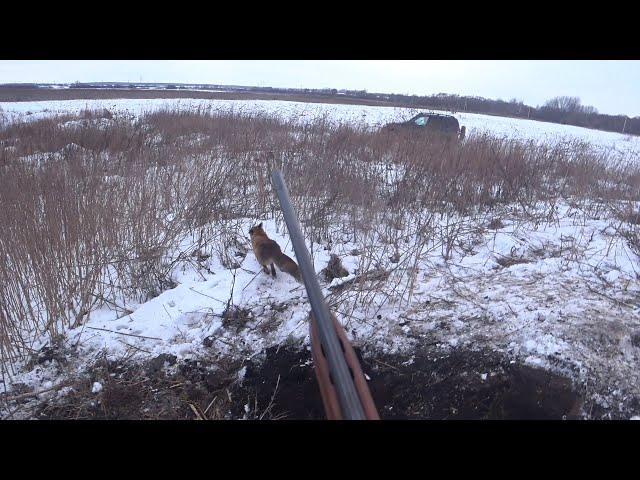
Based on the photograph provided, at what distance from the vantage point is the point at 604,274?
375 centimetres

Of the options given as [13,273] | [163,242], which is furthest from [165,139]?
[13,273]

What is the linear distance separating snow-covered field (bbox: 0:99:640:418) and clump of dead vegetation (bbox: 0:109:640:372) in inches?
7.2

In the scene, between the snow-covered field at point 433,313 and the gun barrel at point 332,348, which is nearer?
the gun barrel at point 332,348

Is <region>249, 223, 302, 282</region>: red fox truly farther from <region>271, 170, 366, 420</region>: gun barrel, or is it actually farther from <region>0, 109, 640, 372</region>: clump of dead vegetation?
<region>271, 170, 366, 420</region>: gun barrel

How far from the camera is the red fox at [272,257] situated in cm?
342

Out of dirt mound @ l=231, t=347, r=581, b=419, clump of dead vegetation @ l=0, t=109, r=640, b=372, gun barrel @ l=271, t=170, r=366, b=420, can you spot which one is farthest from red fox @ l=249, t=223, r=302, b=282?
gun barrel @ l=271, t=170, r=366, b=420

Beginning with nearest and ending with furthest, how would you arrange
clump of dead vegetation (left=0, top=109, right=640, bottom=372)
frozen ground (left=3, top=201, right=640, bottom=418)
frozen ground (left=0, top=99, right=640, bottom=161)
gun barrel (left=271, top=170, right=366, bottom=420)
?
gun barrel (left=271, top=170, right=366, bottom=420), frozen ground (left=3, top=201, right=640, bottom=418), clump of dead vegetation (left=0, top=109, right=640, bottom=372), frozen ground (left=0, top=99, right=640, bottom=161)

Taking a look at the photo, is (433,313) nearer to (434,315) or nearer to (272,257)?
(434,315)

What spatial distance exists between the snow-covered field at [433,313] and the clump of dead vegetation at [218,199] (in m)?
0.18

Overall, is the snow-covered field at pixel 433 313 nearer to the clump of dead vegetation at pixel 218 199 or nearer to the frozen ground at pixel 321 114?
the clump of dead vegetation at pixel 218 199

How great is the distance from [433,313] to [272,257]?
4.93 ft

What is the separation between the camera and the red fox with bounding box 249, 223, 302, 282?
342cm

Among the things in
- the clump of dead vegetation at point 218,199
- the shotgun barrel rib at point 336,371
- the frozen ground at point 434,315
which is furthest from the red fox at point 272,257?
the shotgun barrel rib at point 336,371

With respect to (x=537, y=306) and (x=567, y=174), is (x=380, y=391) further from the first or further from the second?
(x=567, y=174)
